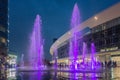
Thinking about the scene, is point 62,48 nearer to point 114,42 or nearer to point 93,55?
point 93,55

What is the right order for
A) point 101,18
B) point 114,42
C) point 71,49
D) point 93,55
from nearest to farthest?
point 114,42
point 101,18
point 93,55
point 71,49

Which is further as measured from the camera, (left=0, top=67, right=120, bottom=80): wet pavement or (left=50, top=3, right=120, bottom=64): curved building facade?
(left=50, top=3, right=120, bottom=64): curved building facade

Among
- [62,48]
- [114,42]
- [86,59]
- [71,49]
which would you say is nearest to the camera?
[114,42]

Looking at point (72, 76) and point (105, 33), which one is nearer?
point (72, 76)

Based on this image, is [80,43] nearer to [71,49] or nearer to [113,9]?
[71,49]

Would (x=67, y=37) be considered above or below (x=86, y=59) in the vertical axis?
above

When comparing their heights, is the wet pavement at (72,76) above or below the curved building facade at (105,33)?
below

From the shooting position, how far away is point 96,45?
257 ft

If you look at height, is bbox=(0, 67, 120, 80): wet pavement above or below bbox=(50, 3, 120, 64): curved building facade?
below

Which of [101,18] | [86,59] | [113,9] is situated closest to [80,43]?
[86,59]

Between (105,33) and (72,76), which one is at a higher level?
(105,33)

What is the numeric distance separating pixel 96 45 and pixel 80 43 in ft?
49.4

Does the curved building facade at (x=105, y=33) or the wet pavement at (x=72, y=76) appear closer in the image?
the wet pavement at (x=72, y=76)

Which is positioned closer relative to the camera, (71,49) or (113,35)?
(113,35)
